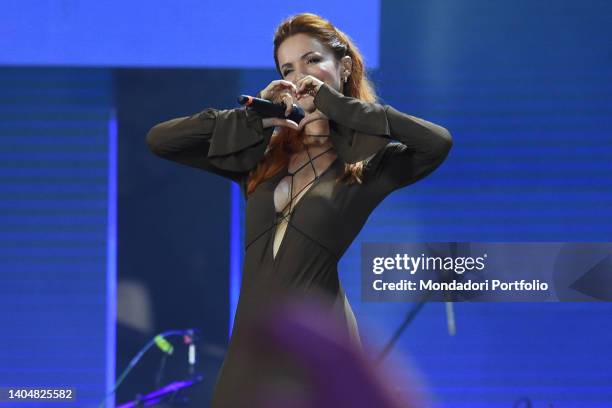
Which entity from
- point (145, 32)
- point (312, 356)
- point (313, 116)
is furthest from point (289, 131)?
point (145, 32)

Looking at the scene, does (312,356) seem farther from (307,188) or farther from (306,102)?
(306,102)

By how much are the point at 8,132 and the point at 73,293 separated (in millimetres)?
647

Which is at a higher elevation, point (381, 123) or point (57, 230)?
point (57, 230)

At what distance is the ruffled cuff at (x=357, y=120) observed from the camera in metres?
1.58

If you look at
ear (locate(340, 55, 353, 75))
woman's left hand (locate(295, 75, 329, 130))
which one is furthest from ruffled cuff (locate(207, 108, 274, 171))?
ear (locate(340, 55, 353, 75))

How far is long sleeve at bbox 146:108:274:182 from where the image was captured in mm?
1646

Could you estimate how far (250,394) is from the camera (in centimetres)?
150

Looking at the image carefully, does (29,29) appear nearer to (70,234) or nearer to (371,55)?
(70,234)

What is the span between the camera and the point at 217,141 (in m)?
1.66

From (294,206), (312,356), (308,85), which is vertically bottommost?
(312,356)

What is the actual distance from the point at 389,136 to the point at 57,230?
1822mm

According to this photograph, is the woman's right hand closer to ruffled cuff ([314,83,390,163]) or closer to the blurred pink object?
ruffled cuff ([314,83,390,163])

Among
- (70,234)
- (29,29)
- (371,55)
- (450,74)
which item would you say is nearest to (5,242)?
(70,234)

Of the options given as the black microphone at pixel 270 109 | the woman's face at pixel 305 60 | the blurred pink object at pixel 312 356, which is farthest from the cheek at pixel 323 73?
the blurred pink object at pixel 312 356
